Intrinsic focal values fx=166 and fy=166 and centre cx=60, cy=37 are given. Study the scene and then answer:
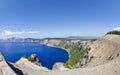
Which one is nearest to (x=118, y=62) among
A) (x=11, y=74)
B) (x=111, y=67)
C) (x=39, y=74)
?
(x=111, y=67)

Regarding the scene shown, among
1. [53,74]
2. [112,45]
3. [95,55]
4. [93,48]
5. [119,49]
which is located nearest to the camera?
[53,74]

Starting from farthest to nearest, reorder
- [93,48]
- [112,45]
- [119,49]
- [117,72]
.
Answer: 1. [93,48]
2. [112,45]
3. [119,49]
4. [117,72]

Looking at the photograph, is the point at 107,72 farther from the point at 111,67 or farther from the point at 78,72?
the point at 78,72

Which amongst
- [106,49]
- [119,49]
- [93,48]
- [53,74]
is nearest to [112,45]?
[106,49]

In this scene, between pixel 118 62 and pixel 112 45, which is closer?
pixel 118 62

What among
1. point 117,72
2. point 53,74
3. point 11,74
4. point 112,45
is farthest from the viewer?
point 112,45

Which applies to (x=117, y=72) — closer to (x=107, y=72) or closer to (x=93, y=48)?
(x=107, y=72)

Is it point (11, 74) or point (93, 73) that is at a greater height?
point (11, 74)

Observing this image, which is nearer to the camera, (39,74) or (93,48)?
(39,74)

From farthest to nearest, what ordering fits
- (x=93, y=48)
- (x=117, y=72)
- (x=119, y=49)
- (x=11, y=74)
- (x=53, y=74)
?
(x=93, y=48) → (x=119, y=49) → (x=53, y=74) → (x=117, y=72) → (x=11, y=74)
